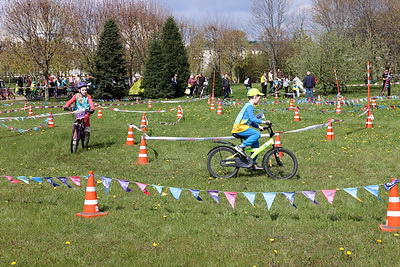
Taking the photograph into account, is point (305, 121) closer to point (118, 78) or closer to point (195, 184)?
point (195, 184)

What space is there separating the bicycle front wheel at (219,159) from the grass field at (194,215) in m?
0.23

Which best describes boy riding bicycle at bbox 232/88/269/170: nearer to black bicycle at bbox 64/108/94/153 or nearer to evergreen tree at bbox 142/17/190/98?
black bicycle at bbox 64/108/94/153

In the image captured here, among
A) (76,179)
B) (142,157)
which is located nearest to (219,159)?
(142,157)

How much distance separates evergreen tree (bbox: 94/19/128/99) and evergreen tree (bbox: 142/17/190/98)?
2570 millimetres

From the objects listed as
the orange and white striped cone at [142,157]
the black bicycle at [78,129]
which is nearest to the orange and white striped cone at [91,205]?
the orange and white striped cone at [142,157]

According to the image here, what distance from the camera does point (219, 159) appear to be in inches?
394

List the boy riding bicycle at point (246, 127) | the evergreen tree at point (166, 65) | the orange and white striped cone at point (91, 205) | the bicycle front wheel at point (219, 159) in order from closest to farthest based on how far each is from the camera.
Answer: the orange and white striped cone at point (91, 205) < the boy riding bicycle at point (246, 127) < the bicycle front wheel at point (219, 159) < the evergreen tree at point (166, 65)

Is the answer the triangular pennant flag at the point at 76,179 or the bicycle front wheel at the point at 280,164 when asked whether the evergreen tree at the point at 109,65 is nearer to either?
the bicycle front wheel at the point at 280,164

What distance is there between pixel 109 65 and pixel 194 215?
3158 centimetres

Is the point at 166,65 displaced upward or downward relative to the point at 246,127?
upward

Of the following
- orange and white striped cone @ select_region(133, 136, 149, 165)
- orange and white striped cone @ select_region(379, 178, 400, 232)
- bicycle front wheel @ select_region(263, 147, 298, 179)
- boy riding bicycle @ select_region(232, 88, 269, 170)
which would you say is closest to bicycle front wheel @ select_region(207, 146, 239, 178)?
boy riding bicycle @ select_region(232, 88, 269, 170)

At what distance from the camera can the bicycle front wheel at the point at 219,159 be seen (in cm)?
994

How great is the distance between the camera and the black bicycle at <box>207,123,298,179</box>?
9.64m

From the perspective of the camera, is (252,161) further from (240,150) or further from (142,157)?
(142,157)
